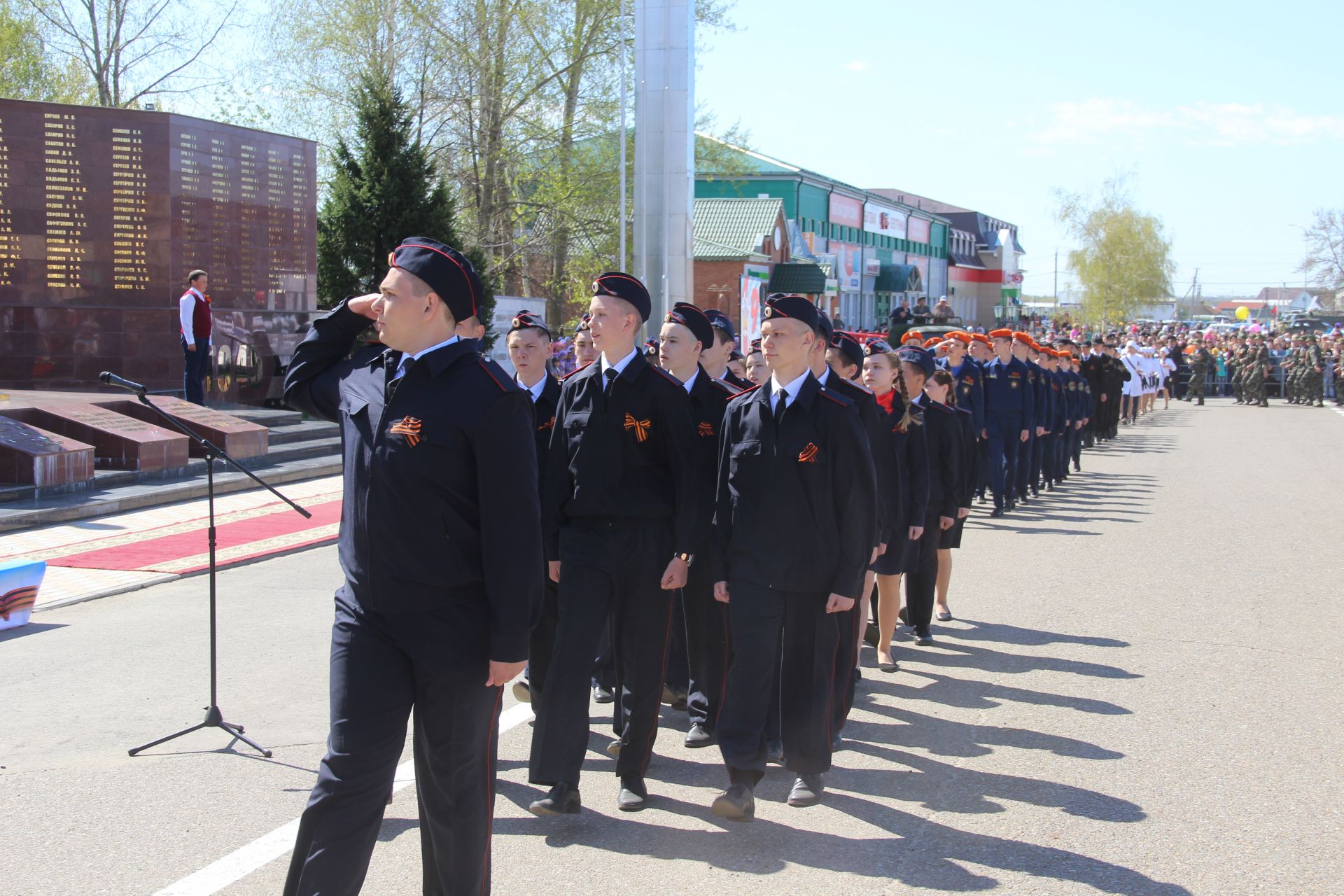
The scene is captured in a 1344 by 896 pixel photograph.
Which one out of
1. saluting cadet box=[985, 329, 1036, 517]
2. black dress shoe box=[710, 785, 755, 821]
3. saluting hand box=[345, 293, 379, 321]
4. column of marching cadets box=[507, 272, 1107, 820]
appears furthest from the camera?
saluting cadet box=[985, 329, 1036, 517]

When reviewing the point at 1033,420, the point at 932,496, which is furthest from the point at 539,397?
the point at 1033,420

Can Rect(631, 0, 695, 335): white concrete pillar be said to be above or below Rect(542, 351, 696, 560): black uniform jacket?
above

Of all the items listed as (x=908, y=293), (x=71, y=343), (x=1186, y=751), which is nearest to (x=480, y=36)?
(x=71, y=343)

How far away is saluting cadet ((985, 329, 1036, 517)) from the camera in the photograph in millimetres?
14539

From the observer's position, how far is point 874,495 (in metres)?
5.20

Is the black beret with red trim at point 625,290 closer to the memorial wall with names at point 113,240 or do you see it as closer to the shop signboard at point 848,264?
the memorial wall with names at point 113,240

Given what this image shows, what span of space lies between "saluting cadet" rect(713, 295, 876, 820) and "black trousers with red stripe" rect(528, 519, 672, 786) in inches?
12.2

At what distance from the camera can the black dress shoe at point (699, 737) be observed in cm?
604

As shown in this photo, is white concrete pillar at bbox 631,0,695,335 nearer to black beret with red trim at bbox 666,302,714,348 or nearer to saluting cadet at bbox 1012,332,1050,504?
saluting cadet at bbox 1012,332,1050,504

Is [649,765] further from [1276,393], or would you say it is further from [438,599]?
[1276,393]

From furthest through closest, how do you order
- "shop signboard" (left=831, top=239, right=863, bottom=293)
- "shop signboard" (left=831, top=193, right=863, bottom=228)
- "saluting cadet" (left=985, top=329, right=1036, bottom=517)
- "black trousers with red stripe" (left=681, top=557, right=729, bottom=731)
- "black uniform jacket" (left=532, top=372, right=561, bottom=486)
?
"shop signboard" (left=831, top=193, right=863, bottom=228), "shop signboard" (left=831, top=239, right=863, bottom=293), "saluting cadet" (left=985, top=329, right=1036, bottom=517), "black trousers with red stripe" (left=681, top=557, right=729, bottom=731), "black uniform jacket" (left=532, top=372, right=561, bottom=486)

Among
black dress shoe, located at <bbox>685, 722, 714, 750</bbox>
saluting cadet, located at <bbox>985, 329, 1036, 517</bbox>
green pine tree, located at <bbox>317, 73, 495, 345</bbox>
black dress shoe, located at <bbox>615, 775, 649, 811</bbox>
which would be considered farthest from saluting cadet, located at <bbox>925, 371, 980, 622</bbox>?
green pine tree, located at <bbox>317, 73, 495, 345</bbox>

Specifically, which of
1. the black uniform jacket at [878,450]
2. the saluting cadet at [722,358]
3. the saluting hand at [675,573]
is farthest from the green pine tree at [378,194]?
the saluting hand at [675,573]

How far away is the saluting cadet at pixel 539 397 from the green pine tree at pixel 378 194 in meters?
17.2
